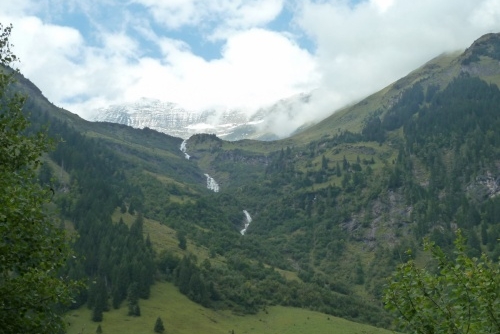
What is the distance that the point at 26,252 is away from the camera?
19.1m

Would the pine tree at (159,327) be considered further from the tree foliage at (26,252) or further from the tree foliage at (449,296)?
the tree foliage at (449,296)

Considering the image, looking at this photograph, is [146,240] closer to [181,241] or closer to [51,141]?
[181,241]

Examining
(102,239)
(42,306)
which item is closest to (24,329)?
(42,306)

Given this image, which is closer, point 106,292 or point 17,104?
point 17,104

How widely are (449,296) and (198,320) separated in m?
114

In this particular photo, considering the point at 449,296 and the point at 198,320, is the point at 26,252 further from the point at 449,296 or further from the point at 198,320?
the point at 198,320

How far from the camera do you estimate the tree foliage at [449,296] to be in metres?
15.4

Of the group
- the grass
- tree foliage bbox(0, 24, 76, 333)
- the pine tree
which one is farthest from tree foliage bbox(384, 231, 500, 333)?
the pine tree

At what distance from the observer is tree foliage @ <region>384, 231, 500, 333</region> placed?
608 inches

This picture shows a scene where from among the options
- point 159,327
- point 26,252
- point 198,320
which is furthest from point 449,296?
point 198,320

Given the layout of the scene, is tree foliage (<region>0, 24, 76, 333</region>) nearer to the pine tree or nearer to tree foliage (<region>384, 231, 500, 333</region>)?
tree foliage (<region>384, 231, 500, 333</region>)

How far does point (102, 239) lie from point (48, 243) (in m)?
142

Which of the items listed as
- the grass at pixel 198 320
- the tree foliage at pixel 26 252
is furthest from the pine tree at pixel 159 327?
the tree foliage at pixel 26 252

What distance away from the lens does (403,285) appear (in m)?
16.6
